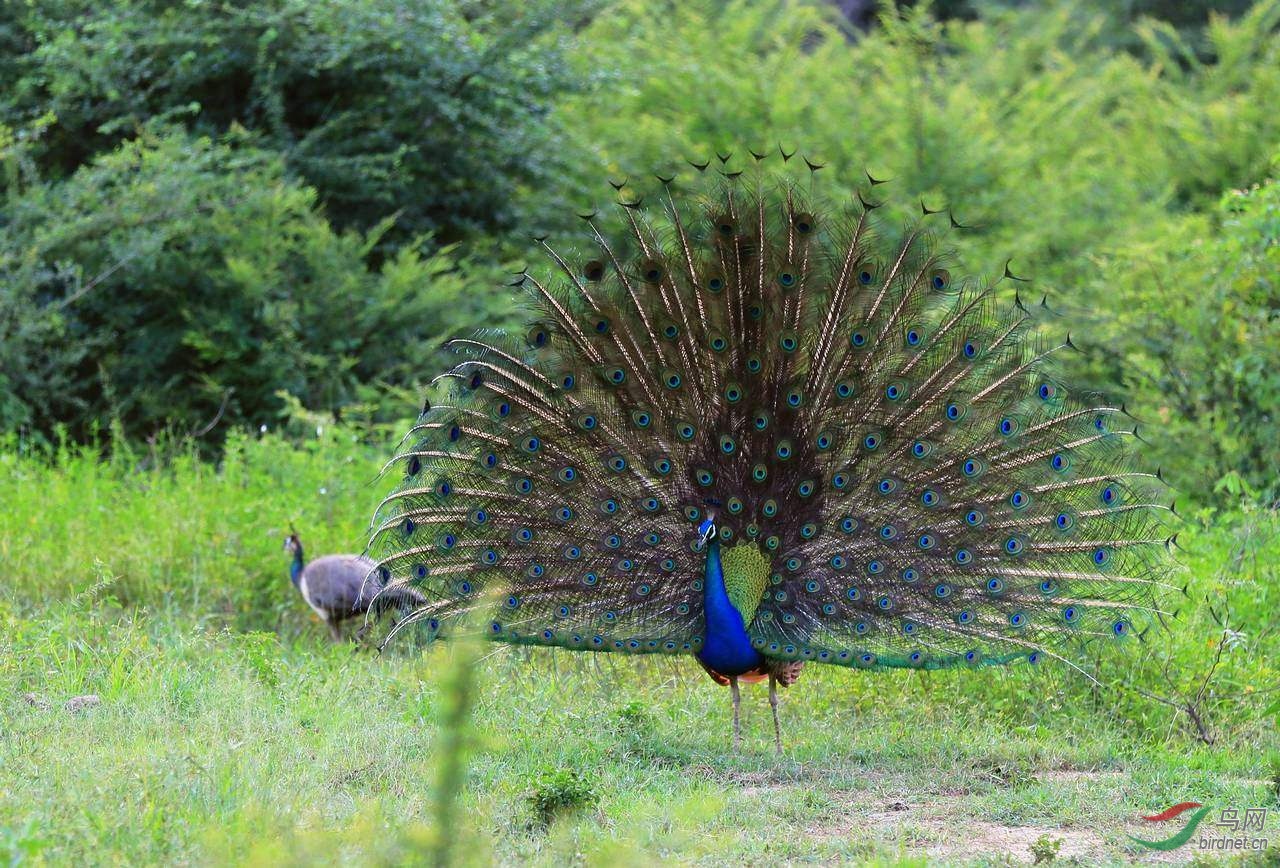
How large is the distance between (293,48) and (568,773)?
9.52 metres

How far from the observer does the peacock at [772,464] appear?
633cm

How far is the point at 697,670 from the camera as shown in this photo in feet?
26.7

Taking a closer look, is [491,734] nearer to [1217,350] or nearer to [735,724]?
[735,724]

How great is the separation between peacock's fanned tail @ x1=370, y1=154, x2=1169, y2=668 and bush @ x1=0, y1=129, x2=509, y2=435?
471 centimetres

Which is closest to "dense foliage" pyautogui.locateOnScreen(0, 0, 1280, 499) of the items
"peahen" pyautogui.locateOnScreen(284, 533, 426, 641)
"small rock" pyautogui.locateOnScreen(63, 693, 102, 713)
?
"peahen" pyautogui.locateOnScreen(284, 533, 426, 641)

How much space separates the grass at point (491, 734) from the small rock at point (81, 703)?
0.04 m

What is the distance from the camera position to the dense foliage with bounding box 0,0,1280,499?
1087cm

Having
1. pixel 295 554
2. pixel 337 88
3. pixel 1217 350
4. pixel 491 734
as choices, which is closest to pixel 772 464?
pixel 491 734

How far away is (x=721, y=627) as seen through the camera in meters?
6.19

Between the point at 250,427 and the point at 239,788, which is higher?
the point at 239,788

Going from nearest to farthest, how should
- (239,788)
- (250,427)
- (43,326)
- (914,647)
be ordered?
1. (239,788)
2. (914,647)
3. (43,326)
4. (250,427)

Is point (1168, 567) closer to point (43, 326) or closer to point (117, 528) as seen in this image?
point (117, 528)

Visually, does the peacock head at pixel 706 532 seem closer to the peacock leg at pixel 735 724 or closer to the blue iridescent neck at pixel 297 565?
the peacock leg at pixel 735 724

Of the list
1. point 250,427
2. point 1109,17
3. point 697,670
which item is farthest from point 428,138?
point 1109,17
